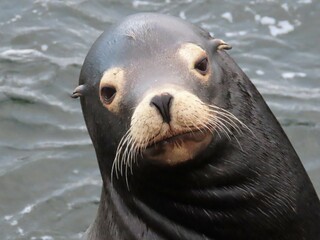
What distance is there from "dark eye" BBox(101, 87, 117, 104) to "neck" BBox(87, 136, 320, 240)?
488mm

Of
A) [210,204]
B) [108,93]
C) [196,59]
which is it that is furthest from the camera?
[210,204]

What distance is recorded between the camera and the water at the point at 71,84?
10.2 meters

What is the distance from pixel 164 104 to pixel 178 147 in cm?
30

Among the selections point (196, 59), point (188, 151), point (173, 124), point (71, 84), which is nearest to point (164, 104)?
point (173, 124)

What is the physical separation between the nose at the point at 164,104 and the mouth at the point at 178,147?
0.14 metres

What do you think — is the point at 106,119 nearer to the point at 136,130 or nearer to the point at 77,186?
the point at 136,130

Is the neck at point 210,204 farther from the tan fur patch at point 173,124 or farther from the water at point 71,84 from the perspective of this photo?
the water at point 71,84

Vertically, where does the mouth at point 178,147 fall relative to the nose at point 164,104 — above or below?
below

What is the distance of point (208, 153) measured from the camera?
6.72 m

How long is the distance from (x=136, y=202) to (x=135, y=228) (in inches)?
9.5

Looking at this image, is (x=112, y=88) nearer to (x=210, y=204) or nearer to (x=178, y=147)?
(x=178, y=147)

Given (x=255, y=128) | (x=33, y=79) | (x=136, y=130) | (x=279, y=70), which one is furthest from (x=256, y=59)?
(x=136, y=130)

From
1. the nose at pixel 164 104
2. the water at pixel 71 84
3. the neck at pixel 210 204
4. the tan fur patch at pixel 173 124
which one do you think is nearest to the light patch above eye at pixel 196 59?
the tan fur patch at pixel 173 124

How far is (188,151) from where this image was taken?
21.2 ft
